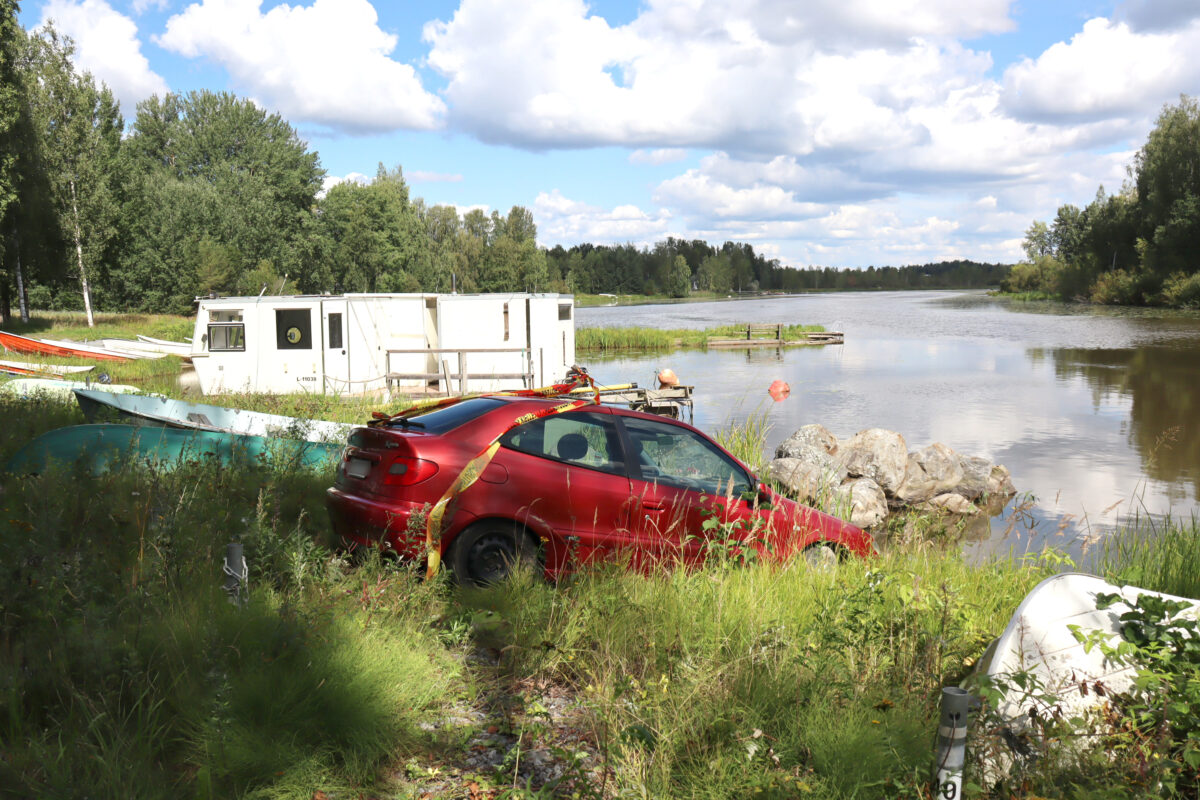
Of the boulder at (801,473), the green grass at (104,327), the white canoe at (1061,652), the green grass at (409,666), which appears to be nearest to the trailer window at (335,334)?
the boulder at (801,473)

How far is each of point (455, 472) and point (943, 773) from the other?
390cm

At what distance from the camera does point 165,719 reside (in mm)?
3648

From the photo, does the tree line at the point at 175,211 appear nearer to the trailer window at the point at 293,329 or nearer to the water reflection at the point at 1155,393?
the trailer window at the point at 293,329

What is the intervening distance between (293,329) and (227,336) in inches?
63.7

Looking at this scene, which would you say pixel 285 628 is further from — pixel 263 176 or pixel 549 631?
pixel 263 176

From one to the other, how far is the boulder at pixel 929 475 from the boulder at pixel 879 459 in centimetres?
13

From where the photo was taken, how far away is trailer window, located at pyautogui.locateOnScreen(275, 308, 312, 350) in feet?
73.5

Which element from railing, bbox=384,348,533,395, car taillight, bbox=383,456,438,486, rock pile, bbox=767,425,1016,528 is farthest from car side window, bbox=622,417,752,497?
railing, bbox=384,348,533,395

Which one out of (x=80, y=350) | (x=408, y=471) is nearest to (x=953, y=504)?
(x=408, y=471)

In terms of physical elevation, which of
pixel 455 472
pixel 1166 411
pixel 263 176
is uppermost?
pixel 263 176

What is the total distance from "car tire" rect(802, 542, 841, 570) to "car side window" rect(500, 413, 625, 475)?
1.52m

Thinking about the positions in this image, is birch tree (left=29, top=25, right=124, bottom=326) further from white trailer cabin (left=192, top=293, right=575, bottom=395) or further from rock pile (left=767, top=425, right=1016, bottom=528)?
rock pile (left=767, top=425, right=1016, bottom=528)

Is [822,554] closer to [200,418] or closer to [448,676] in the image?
[448,676]

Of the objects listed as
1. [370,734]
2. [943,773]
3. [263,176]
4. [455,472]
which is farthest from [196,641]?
[263,176]
